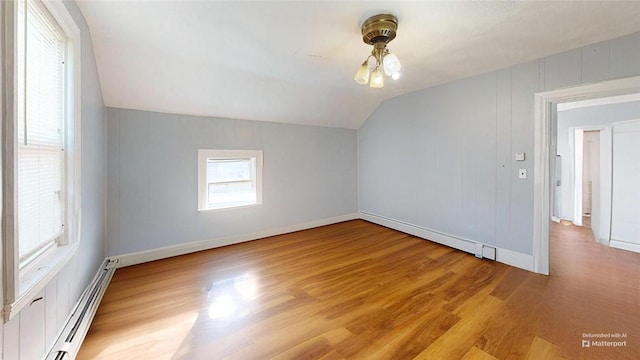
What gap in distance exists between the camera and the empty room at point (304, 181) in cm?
143

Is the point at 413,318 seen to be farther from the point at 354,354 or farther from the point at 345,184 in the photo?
the point at 345,184

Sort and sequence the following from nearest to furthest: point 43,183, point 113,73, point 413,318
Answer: point 43,183, point 413,318, point 113,73

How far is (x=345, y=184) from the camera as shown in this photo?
473cm

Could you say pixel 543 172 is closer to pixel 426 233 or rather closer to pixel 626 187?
pixel 426 233

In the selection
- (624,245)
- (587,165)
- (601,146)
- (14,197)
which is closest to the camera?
(14,197)

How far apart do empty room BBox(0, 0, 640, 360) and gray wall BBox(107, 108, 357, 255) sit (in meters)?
0.03

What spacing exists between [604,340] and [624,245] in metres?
2.69

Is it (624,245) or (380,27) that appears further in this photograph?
(624,245)

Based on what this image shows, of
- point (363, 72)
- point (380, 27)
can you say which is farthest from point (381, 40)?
point (363, 72)

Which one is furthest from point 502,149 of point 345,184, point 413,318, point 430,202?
point 345,184

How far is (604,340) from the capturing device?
1.56 m

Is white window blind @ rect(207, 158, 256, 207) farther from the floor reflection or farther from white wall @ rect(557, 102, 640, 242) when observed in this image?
white wall @ rect(557, 102, 640, 242)

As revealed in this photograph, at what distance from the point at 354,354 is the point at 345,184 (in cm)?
343

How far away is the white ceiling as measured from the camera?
165cm
